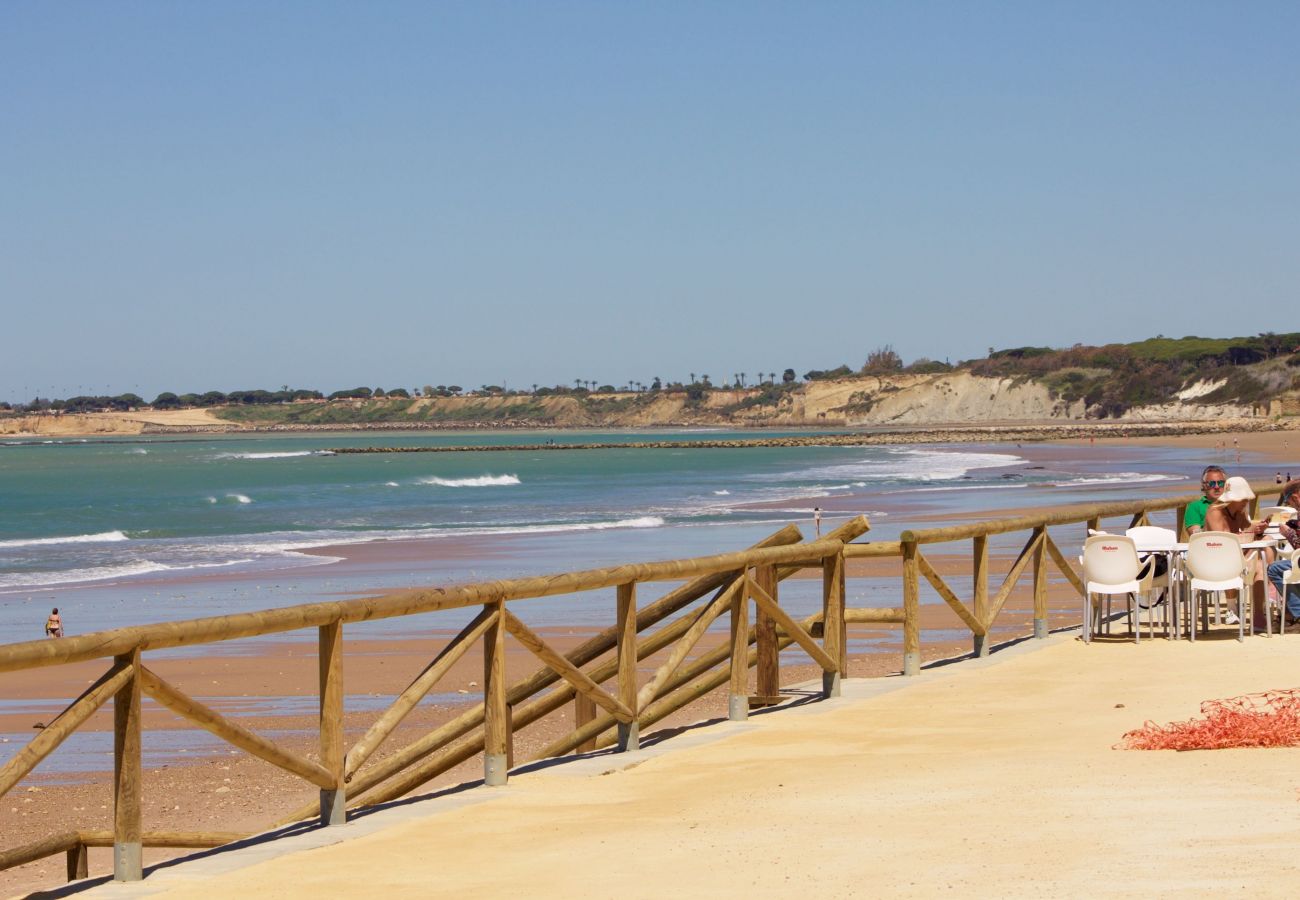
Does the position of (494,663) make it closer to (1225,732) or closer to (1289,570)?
(1225,732)

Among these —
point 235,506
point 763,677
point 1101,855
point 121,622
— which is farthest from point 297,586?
point 235,506

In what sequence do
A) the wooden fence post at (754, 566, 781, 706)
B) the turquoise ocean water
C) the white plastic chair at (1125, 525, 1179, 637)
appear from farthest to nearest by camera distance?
the turquoise ocean water → the white plastic chair at (1125, 525, 1179, 637) → the wooden fence post at (754, 566, 781, 706)

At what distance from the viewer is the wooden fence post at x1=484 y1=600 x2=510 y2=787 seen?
22.9ft

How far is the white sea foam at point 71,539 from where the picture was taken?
124ft

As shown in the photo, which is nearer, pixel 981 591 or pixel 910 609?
pixel 910 609

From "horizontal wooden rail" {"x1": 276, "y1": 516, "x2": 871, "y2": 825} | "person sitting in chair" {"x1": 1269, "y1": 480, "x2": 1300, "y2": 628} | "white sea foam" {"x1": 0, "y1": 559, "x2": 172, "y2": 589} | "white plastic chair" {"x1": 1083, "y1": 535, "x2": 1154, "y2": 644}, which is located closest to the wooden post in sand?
"horizontal wooden rail" {"x1": 276, "y1": 516, "x2": 871, "y2": 825}

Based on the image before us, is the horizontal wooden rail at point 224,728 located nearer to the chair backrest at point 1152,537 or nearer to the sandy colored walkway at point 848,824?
the sandy colored walkway at point 848,824

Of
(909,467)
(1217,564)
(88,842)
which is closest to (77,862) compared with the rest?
(88,842)

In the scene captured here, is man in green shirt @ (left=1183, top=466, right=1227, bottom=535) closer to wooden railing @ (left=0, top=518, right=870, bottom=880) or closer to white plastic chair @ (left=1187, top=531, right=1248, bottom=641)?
white plastic chair @ (left=1187, top=531, right=1248, bottom=641)

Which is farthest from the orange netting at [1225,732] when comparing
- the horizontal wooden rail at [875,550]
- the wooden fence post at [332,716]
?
the wooden fence post at [332,716]

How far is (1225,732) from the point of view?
7.12m

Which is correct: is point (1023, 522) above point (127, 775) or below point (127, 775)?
above

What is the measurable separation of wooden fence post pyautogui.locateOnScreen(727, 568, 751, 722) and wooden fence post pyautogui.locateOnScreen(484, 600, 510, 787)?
5.63 feet

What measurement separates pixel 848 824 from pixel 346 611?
7.13ft
